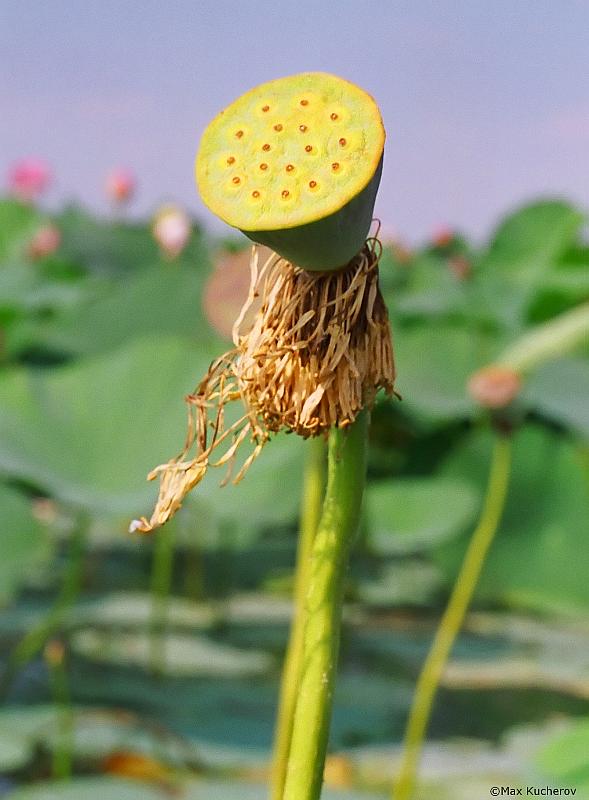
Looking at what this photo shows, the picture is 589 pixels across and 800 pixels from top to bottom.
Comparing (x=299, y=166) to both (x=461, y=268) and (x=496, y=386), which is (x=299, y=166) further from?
(x=461, y=268)

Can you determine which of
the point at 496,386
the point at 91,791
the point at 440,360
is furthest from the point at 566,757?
the point at 440,360

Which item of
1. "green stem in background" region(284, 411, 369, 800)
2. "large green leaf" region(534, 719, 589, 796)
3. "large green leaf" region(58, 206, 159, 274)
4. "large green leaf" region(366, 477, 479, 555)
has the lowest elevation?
"green stem in background" region(284, 411, 369, 800)

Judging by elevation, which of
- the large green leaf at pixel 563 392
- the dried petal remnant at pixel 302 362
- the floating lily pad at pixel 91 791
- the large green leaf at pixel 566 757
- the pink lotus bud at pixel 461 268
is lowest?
the dried petal remnant at pixel 302 362

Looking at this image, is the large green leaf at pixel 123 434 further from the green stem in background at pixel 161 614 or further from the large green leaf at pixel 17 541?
the green stem in background at pixel 161 614

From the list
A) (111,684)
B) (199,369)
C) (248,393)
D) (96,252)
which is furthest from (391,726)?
(96,252)

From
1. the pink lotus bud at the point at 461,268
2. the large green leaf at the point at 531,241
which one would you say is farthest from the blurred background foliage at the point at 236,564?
the pink lotus bud at the point at 461,268

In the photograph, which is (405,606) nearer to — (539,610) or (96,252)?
(539,610)

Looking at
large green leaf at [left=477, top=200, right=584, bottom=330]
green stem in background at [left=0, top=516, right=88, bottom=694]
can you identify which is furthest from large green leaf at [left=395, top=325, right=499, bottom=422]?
large green leaf at [left=477, top=200, right=584, bottom=330]

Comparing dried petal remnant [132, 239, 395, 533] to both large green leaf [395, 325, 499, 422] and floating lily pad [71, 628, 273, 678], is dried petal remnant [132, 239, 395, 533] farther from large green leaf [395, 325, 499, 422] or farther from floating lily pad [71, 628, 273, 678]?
large green leaf [395, 325, 499, 422]
